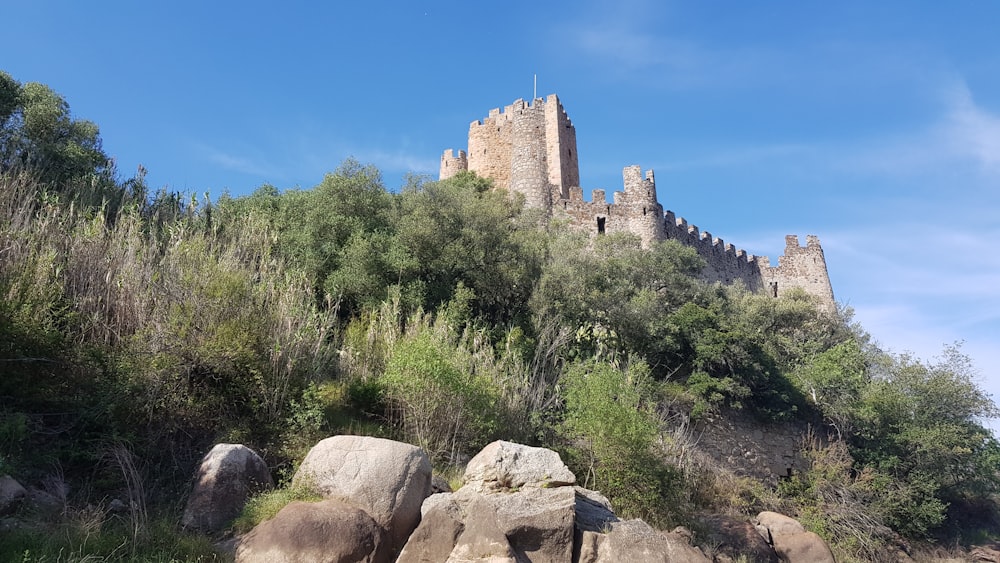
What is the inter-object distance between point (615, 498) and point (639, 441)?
118 centimetres

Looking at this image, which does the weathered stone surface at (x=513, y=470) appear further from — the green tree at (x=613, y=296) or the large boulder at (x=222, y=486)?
the green tree at (x=613, y=296)

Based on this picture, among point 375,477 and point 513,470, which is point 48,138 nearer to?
point 375,477

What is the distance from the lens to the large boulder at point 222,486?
942 centimetres

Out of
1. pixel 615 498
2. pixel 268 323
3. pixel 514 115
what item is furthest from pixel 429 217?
pixel 514 115

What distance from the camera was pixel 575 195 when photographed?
109 feet

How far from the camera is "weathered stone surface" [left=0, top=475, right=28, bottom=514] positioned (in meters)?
8.40

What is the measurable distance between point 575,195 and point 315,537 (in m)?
26.3

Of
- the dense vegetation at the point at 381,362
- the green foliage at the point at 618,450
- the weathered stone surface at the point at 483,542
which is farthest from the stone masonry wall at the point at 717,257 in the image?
the weathered stone surface at the point at 483,542

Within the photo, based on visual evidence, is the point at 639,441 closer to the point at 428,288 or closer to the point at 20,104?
the point at 428,288

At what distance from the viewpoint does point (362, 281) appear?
16594 millimetres

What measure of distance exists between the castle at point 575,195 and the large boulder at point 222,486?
2124cm

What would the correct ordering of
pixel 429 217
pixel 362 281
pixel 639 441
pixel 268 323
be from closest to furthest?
pixel 268 323 → pixel 639 441 → pixel 362 281 → pixel 429 217

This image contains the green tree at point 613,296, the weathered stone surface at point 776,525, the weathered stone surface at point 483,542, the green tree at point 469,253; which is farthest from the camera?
the green tree at point 613,296

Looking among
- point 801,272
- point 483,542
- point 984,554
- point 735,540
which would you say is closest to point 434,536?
point 483,542
